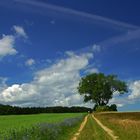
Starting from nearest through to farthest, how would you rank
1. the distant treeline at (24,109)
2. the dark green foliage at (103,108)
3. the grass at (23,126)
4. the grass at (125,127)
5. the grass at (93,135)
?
the grass at (23,126) → the grass at (125,127) → the grass at (93,135) → the dark green foliage at (103,108) → the distant treeline at (24,109)

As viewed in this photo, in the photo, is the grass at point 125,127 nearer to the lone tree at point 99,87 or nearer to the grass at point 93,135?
the grass at point 93,135

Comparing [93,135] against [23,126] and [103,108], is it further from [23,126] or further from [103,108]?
[103,108]

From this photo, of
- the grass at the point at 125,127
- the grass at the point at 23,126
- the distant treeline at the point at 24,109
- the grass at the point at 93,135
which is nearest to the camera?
the grass at the point at 23,126

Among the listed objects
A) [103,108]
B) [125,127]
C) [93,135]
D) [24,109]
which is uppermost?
[24,109]

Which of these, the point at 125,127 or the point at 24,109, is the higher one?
the point at 24,109

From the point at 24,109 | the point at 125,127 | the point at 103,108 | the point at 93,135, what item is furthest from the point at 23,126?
the point at 24,109

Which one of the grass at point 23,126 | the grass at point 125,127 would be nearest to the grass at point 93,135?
the grass at point 125,127

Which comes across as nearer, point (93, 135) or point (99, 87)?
point (93, 135)

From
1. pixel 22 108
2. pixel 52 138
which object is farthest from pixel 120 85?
pixel 52 138

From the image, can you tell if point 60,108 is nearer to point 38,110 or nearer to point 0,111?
point 38,110

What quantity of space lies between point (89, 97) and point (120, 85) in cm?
1170

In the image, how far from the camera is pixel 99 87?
147875mm

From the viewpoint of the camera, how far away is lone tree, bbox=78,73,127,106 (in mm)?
148500

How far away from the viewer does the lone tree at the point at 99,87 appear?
148500mm
